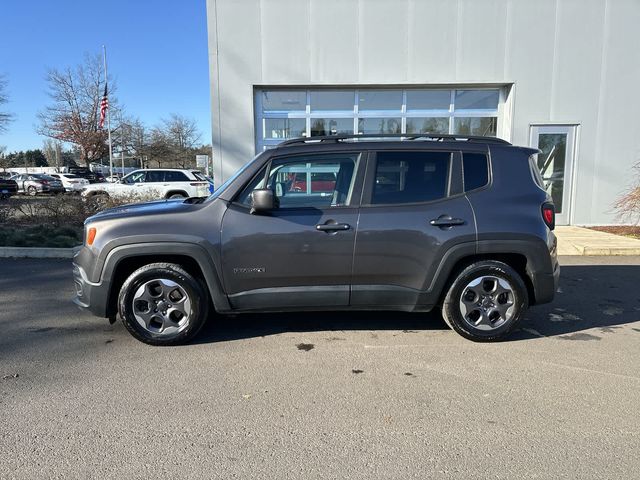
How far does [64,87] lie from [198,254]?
45609 mm

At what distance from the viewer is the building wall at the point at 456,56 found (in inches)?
427

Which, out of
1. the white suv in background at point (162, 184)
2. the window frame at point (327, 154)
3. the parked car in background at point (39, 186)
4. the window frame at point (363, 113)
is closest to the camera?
the window frame at point (327, 154)

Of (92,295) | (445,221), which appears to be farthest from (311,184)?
(92,295)

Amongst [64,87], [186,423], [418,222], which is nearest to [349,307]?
[418,222]

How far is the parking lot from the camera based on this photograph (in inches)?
96.5

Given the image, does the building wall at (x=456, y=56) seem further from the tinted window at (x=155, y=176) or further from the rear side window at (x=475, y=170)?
the rear side window at (x=475, y=170)

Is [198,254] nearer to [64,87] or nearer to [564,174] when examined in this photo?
[564,174]

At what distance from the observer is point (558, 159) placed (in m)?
11.4

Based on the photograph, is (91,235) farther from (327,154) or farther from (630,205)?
(630,205)

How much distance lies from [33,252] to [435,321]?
7.33 metres

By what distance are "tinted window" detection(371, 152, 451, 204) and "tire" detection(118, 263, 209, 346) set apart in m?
1.88

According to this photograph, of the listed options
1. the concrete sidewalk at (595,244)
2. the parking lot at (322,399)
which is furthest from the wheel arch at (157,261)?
the concrete sidewalk at (595,244)

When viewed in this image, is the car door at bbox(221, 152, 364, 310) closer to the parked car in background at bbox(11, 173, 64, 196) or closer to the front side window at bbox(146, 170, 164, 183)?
the front side window at bbox(146, 170, 164, 183)

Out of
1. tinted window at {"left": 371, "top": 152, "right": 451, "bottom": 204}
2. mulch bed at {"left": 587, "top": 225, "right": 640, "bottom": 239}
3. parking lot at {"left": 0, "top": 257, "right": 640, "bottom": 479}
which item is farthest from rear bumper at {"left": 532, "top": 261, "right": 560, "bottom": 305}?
mulch bed at {"left": 587, "top": 225, "right": 640, "bottom": 239}
